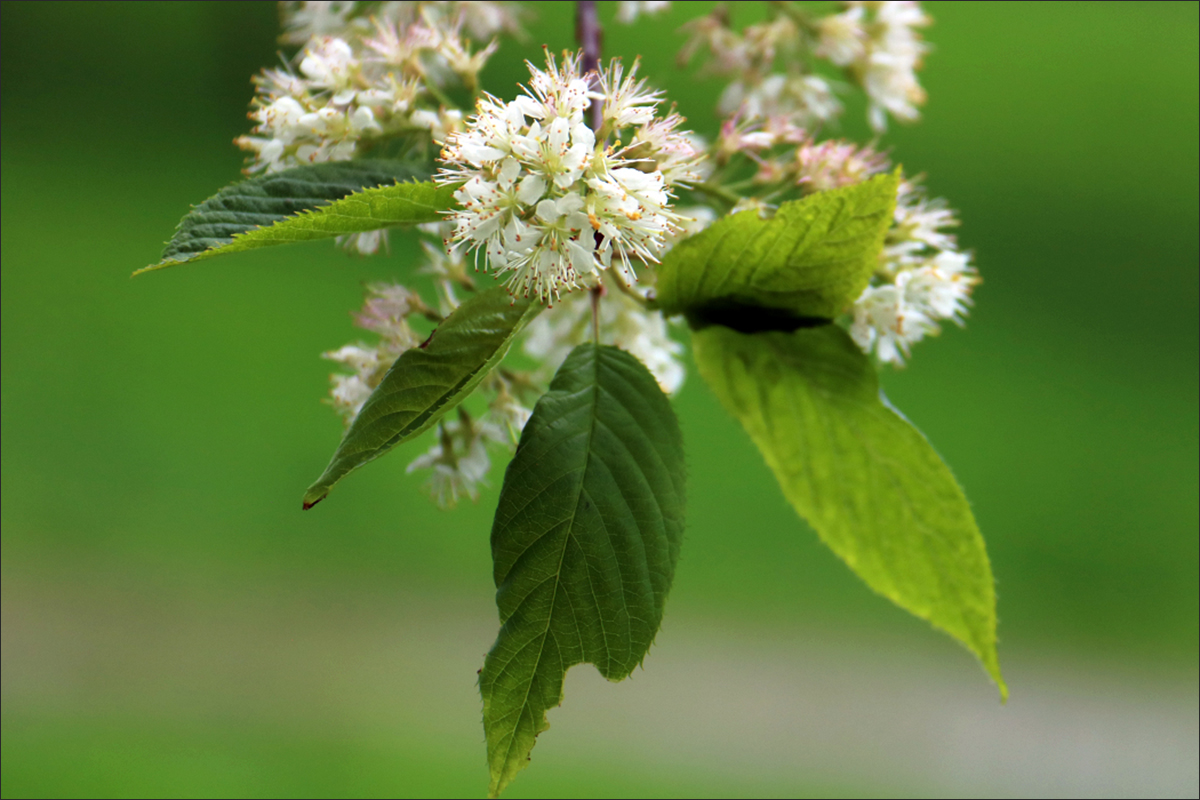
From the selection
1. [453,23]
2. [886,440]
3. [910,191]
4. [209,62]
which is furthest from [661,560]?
[209,62]

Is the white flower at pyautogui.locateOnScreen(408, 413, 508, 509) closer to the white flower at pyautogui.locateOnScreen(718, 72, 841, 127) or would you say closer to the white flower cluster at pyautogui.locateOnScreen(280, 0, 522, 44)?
the white flower cluster at pyautogui.locateOnScreen(280, 0, 522, 44)

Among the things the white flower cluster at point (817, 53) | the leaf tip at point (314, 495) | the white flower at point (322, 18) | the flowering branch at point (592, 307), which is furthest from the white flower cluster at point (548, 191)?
the white flower cluster at point (817, 53)

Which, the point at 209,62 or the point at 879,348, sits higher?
the point at 209,62

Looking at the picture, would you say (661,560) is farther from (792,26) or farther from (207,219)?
(792,26)

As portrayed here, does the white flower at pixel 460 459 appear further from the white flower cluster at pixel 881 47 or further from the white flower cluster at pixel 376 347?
the white flower cluster at pixel 881 47

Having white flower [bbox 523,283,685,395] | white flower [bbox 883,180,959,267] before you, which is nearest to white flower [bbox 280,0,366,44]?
white flower [bbox 523,283,685,395]
